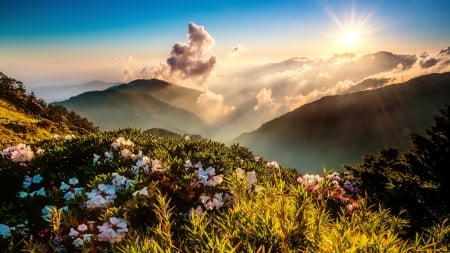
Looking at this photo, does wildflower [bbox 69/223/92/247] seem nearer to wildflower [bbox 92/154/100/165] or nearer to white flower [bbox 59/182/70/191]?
white flower [bbox 59/182/70/191]

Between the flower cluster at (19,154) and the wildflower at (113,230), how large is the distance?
4817 millimetres

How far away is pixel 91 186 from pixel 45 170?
2.41 meters

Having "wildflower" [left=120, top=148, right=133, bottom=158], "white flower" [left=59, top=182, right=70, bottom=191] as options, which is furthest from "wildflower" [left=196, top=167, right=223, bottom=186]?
"white flower" [left=59, top=182, right=70, bottom=191]

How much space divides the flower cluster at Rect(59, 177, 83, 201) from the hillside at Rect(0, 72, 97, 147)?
13595 millimetres

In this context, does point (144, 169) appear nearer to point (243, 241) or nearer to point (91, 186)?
point (91, 186)

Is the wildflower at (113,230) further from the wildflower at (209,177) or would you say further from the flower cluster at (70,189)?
the wildflower at (209,177)

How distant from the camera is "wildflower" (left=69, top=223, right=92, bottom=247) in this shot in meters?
6.82

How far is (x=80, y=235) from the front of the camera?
7.02m

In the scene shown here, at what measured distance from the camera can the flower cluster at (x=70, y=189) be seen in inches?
345

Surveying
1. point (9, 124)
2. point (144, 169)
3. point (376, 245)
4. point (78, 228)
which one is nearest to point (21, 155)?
point (144, 169)

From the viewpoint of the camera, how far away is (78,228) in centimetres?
707

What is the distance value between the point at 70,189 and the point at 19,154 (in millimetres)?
2676

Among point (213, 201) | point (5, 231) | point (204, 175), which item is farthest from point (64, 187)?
point (213, 201)

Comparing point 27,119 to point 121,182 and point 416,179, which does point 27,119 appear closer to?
point 121,182
